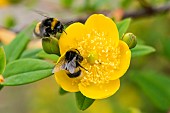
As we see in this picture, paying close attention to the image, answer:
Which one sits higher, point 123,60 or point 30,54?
point 123,60

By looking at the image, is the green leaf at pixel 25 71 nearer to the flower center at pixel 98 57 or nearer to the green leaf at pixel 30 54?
the flower center at pixel 98 57

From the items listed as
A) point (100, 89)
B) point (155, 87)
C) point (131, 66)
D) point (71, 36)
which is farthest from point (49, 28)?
point (131, 66)

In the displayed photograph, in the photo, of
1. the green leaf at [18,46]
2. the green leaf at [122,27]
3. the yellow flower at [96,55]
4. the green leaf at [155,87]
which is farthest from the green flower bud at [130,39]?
the green leaf at [155,87]

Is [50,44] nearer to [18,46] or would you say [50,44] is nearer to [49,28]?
[49,28]

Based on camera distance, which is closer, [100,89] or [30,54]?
[100,89]

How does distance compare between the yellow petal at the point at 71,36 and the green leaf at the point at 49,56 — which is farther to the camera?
the green leaf at the point at 49,56

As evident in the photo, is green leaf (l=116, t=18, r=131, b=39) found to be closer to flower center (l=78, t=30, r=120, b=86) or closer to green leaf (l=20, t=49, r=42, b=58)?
flower center (l=78, t=30, r=120, b=86)

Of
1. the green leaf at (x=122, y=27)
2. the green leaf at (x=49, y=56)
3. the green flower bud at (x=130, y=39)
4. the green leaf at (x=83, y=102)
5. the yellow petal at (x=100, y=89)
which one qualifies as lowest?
the green leaf at (x=83, y=102)
